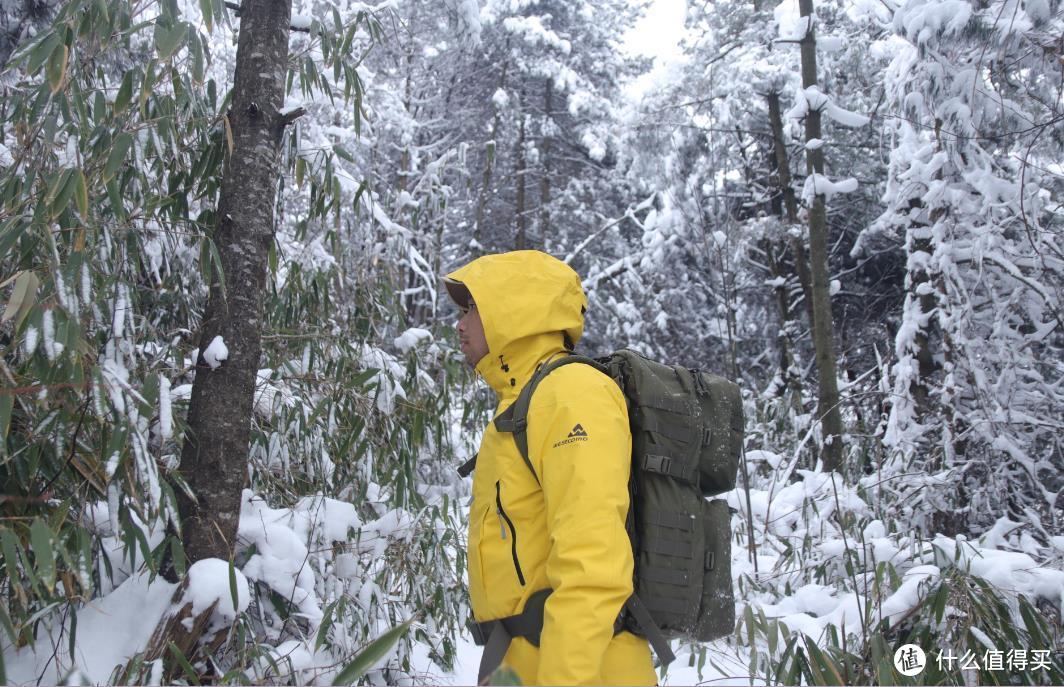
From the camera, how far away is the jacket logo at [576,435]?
2.02 meters

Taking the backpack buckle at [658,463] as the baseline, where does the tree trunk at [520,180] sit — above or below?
above

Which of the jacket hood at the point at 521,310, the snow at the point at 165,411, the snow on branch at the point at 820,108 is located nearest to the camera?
the jacket hood at the point at 521,310

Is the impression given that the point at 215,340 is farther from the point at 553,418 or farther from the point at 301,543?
the point at 553,418

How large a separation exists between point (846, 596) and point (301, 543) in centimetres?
330

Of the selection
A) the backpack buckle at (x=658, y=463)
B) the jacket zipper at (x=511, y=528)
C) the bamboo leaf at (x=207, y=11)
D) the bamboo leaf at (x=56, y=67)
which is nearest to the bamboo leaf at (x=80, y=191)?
the bamboo leaf at (x=56, y=67)

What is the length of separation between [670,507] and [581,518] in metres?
0.33

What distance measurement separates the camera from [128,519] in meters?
2.57

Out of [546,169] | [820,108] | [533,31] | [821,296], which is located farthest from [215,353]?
[546,169]

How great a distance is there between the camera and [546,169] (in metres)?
19.7

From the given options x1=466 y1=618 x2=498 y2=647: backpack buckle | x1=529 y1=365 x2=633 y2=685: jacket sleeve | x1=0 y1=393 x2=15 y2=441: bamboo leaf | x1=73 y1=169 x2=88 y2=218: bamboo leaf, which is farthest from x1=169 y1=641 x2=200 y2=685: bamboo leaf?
x1=73 y1=169 x2=88 y2=218: bamboo leaf

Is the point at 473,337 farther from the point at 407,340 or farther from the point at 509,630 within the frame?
the point at 407,340

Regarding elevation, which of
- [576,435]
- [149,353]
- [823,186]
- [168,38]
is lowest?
[576,435]

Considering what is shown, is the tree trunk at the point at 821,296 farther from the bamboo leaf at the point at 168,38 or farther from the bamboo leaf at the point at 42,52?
the bamboo leaf at the point at 42,52

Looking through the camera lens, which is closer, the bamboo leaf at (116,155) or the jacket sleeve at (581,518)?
the jacket sleeve at (581,518)
